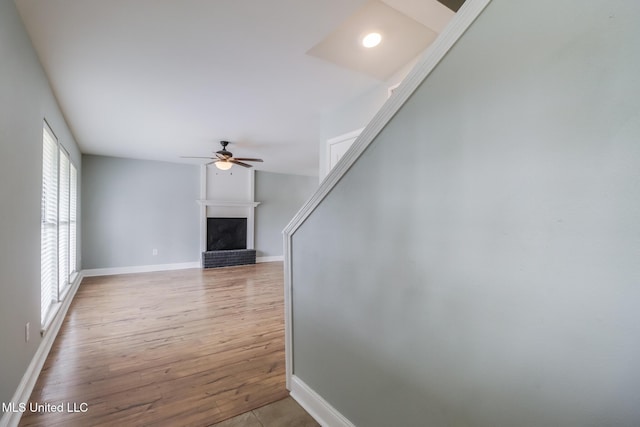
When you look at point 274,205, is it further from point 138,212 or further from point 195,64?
point 195,64

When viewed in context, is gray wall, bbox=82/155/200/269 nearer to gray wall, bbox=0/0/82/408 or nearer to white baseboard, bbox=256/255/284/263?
white baseboard, bbox=256/255/284/263

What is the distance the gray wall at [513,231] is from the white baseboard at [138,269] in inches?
249

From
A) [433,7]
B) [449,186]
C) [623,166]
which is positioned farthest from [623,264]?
[433,7]

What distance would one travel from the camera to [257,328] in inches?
127

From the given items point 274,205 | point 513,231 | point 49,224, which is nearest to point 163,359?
point 49,224

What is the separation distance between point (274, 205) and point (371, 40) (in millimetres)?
6242

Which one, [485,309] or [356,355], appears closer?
[485,309]

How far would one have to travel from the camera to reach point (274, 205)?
8.03 meters

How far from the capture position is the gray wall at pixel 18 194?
1572 mm

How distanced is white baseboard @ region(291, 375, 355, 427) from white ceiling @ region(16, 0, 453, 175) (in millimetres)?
2457

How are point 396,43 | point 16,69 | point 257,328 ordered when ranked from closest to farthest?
point 16,69
point 396,43
point 257,328

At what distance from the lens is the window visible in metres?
2.65

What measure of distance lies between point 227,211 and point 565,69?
716 centimetres

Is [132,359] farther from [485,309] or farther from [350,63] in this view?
[350,63]
